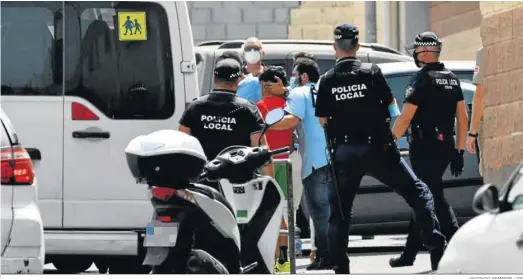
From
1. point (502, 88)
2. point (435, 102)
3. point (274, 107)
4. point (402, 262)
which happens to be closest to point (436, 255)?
point (402, 262)

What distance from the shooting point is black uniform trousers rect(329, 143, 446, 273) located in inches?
437

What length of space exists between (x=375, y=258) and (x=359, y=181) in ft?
9.37

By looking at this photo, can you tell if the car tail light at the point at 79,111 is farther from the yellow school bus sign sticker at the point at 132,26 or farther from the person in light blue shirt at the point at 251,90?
the person in light blue shirt at the point at 251,90

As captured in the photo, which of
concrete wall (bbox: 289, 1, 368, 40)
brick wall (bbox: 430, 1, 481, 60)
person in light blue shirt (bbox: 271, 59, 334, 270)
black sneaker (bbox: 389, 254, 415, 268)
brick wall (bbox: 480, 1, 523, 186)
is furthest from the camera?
concrete wall (bbox: 289, 1, 368, 40)

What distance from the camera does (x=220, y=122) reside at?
11.1 m

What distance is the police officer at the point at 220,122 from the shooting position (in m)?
11.1

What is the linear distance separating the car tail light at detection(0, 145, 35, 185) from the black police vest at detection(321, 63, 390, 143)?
2461 millimetres

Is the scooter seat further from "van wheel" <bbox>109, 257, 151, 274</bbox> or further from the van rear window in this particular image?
"van wheel" <bbox>109, 257, 151, 274</bbox>

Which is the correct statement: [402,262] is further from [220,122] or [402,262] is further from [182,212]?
[182,212]

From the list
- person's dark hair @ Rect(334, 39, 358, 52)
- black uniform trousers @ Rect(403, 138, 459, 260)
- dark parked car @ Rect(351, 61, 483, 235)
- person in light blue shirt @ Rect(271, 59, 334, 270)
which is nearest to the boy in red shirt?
person in light blue shirt @ Rect(271, 59, 334, 270)

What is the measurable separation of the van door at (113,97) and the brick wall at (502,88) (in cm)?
399

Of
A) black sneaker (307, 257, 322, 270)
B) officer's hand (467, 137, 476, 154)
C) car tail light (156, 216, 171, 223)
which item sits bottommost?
black sneaker (307, 257, 322, 270)

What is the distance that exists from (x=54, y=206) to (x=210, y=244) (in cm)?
310

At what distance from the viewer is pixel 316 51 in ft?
53.2
